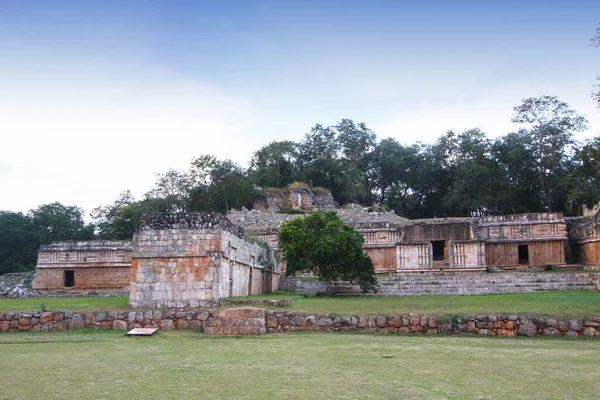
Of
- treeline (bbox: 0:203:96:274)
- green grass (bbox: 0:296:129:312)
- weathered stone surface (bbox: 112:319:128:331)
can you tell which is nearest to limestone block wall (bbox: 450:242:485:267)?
green grass (bbox: 0:296:129:312)

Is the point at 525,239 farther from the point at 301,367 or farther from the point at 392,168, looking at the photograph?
the point at 301,367

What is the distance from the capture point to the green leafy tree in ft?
135

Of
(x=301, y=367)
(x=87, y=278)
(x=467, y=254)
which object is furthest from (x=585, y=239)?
(x=87, y=278)

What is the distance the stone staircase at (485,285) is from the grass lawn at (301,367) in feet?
31.6

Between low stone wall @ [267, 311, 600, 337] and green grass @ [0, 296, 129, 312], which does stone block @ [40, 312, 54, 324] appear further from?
low stone wall @ [267, 311, 600, 337]

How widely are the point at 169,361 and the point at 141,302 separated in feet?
23.9

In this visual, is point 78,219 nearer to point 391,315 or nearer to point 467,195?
point 467,195

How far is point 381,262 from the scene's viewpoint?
1156 inches

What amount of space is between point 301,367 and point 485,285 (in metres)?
15.1

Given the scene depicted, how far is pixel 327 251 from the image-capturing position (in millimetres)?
18750

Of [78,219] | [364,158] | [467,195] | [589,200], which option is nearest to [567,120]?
[589,200]

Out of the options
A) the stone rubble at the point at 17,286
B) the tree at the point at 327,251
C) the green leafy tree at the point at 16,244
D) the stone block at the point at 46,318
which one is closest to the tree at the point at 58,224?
the green leafy tree at the point at 16,244

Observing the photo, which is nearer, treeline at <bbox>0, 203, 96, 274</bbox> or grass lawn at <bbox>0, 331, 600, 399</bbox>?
grass lawn at <bbox>0, 331, 600, 399</bbox>

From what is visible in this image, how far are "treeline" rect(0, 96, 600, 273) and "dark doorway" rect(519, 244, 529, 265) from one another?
6119mm
